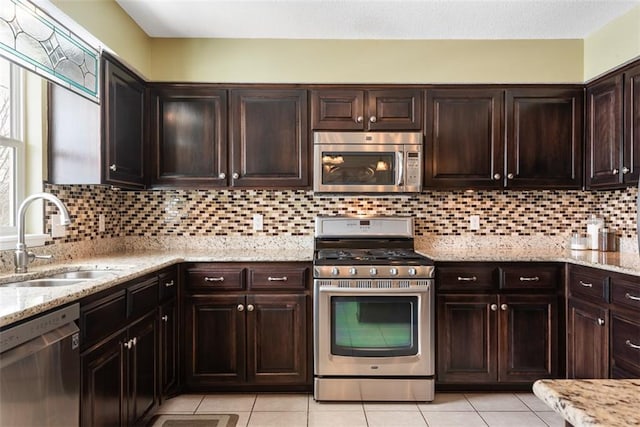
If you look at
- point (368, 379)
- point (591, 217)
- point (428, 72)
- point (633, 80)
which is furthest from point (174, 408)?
point (633, 80)

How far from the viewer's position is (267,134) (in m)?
3.02

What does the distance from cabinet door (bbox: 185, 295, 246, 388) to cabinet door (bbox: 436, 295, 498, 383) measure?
1312 mm

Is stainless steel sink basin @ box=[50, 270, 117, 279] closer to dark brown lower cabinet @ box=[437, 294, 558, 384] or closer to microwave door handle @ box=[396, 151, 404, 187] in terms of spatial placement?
microwave door handle @ box=[396, 151, 404, 187]

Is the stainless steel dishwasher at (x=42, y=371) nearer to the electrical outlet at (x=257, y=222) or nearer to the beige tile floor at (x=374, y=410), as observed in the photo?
the beige tile floor at (x=374, y=410)

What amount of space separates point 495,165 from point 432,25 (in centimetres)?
108

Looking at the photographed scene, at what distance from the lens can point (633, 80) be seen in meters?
2.62

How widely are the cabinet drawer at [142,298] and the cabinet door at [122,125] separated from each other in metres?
0.70

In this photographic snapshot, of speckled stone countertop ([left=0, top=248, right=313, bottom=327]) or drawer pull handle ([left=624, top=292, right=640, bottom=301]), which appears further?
drawer pull handle ([left=624, top=292, right=640, bottom=301])

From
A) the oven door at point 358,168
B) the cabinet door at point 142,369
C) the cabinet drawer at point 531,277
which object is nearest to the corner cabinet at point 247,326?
the cabinet door at point 142,369

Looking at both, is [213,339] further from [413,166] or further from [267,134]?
[413,166]

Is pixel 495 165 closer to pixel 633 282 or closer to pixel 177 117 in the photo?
pixel 633 282

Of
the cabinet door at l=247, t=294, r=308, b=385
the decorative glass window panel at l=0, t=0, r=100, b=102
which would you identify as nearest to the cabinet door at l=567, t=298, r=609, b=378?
the cabinet door at l=247, t=294, r=308, b=385

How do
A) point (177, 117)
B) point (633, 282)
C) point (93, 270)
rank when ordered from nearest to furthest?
point (633, 282) < point (93, 270) < point (177, 117)

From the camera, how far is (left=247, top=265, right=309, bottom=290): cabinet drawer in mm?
2738
